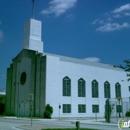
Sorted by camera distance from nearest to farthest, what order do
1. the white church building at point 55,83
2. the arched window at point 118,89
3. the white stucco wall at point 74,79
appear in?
the white stucco wall at point 74,79 → the white church building at point 55,83 → the arched window at point 118,89

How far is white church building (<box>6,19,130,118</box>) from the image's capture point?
51.7m

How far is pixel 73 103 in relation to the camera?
179ft

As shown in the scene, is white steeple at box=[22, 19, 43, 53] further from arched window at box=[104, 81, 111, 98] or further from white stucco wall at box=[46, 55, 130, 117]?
arched window at box=[104, 81, 111, 98]

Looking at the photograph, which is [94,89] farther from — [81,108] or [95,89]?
[81,108]

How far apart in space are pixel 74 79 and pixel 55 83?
554 centimetres

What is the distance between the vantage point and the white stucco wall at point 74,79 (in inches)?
2019

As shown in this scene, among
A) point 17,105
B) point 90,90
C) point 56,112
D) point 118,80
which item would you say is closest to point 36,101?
point 56,112

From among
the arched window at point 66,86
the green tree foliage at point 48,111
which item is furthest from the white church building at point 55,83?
the green tree foliage at point 48,111

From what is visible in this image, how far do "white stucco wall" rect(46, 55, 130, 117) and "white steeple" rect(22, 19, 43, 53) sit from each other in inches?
323

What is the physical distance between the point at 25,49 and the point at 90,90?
1773cm

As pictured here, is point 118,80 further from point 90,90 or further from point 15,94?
point 15,94

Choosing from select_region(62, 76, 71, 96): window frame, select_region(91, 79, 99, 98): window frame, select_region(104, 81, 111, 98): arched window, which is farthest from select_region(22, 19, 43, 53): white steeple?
select_region(104, 81, 111, 98): arched window

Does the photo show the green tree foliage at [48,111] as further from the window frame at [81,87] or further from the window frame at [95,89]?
the window frame at [95,89]

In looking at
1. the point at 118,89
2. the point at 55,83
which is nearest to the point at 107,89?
the point at 118,89
